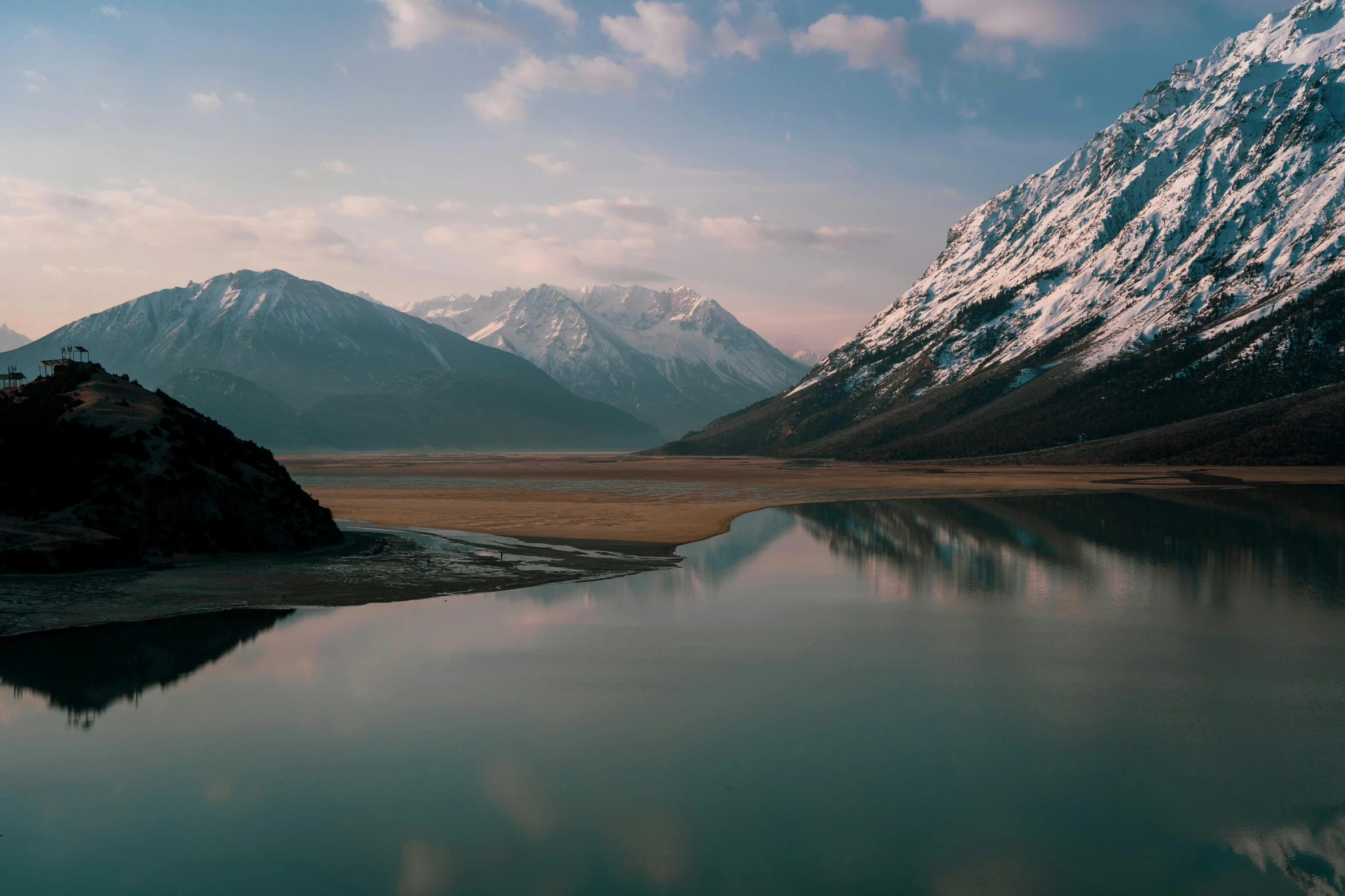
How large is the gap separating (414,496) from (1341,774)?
10184 centimetres

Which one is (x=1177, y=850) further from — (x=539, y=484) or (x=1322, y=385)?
(x=1322, y=385)

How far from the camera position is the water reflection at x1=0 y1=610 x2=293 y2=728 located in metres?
29.9

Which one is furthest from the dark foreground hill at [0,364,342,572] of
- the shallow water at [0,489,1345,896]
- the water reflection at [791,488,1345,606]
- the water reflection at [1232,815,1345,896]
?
the water reflection at [1232,815,1345,896]

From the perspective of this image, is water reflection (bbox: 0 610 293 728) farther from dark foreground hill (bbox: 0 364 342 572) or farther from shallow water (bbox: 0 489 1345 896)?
dark foreground hill (bbox: 0 364 342 572)

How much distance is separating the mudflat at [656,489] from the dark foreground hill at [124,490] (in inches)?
672

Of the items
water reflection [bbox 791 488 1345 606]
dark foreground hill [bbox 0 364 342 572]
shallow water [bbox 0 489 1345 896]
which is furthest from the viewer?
dark foreground hill [bbox 0 364 342 572]

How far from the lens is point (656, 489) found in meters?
A: 128

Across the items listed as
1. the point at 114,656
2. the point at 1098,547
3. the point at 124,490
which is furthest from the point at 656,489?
the point at 114,656

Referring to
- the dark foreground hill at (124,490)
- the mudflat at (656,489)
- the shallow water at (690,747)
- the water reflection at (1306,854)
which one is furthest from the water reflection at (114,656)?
the mudflat at (656,489)

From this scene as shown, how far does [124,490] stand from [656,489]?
78.8 metres

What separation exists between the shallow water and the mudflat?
3207 centimetres

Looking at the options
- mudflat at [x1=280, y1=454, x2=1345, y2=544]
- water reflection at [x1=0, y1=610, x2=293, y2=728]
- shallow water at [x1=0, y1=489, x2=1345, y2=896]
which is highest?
mudflat at [x1=280, y1=454, x2=1345, y2=544]

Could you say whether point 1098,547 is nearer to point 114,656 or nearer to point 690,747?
point 690,747

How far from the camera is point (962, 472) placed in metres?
170
